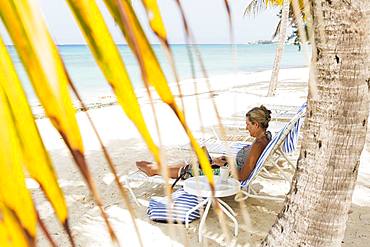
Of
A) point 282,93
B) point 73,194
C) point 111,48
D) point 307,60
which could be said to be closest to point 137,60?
point 111,48

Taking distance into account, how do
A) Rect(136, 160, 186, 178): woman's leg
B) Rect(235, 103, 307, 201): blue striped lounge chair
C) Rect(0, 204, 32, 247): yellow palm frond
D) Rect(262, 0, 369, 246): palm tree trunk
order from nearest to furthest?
Rect(0, 204, 32, 247): yellow palm frond → Rect(262, 0, 369, 246): palm tree trunk → Rect(235, 103, 307, 201): blue striped lounge chair → Rect(136, 160, 186, 178): woman's leg

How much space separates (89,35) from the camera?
0.77 feet

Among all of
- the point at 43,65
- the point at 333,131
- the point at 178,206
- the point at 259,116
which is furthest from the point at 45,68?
the point at 259,116

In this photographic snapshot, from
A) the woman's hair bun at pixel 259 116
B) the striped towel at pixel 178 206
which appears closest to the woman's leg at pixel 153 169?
the striped towel at pixel 178 206

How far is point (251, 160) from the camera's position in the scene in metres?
4.41

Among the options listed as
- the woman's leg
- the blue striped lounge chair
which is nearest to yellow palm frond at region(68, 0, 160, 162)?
the blue striped lounge chair

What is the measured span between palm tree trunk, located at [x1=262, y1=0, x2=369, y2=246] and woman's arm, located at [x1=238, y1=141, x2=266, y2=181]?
6.11 ft

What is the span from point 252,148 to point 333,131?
88.1 inches

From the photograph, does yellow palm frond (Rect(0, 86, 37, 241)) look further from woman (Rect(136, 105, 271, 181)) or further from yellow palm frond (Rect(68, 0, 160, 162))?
woman (Rect(136, 105, 271, 181))

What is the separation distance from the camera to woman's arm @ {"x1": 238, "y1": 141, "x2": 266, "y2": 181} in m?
4.35

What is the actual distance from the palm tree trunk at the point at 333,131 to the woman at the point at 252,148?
1.92 metres

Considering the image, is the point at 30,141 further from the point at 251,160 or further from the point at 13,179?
the point at 251,160

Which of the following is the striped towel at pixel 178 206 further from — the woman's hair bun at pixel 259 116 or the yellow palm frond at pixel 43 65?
the yellow palm frond at pixel 43 65

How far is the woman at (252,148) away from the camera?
4410mm
